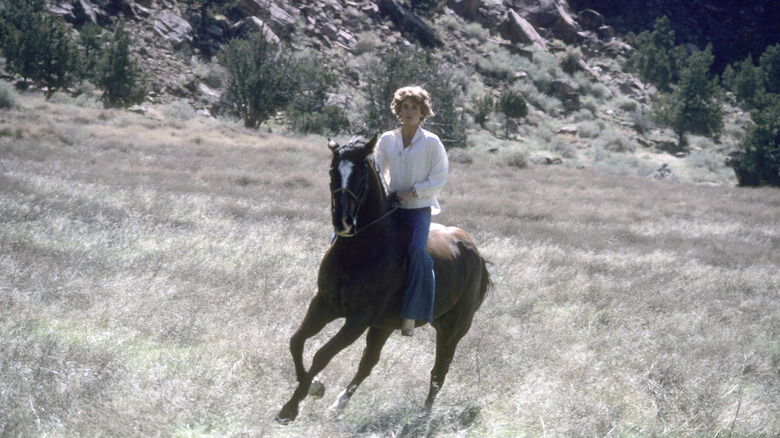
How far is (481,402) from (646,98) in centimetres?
7140

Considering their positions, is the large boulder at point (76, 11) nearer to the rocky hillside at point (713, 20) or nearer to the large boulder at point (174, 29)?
the large boulder at point (174, 29)

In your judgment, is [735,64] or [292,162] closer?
[292,162]

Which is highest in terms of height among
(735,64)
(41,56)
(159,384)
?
(735,64)

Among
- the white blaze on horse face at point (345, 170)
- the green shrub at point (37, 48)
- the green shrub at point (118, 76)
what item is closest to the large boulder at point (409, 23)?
the green shrub at point (118, 76)

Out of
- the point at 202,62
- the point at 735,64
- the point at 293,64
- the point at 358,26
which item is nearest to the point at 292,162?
the point at 293,64

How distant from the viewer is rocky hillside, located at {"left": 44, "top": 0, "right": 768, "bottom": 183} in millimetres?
49031

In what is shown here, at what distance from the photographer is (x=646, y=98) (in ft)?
226

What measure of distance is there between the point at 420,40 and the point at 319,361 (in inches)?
2607

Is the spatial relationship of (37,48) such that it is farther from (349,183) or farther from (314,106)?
(349,183)

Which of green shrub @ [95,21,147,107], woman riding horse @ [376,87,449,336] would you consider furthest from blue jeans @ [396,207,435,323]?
green shrub @ [95,21,147,107]

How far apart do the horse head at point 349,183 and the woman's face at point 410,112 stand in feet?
2.05

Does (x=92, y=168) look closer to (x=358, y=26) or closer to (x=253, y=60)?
(x=253, y=60)

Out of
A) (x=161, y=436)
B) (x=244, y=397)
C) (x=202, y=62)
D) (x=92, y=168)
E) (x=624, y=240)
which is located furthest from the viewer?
(x=202, y=62)

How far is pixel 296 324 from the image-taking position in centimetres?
620
